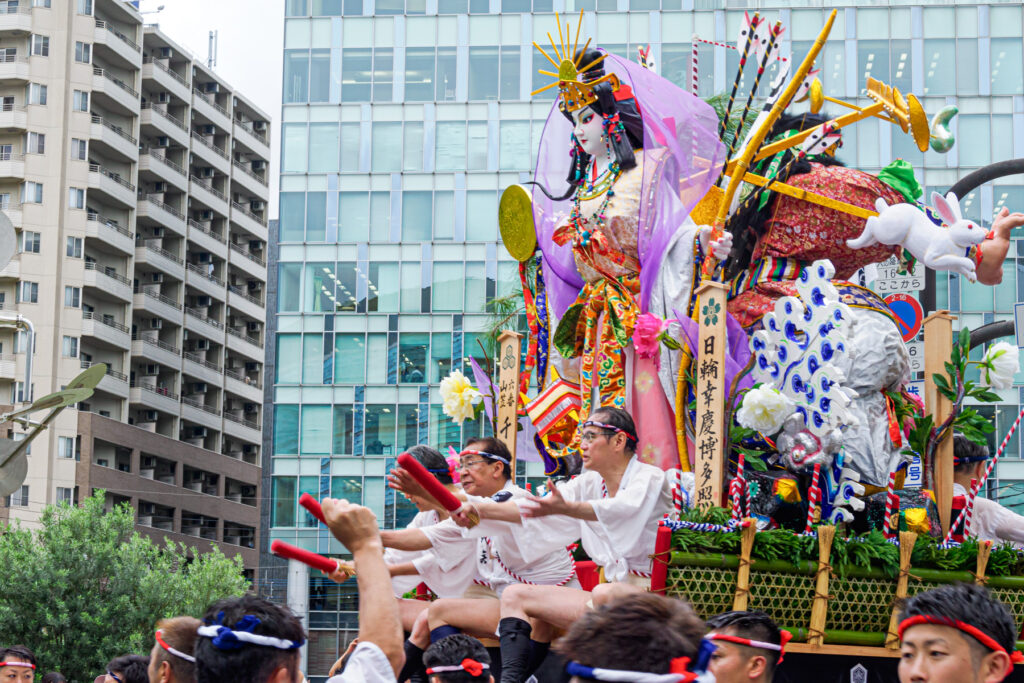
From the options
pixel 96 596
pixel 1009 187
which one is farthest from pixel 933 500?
pixel 1009 187

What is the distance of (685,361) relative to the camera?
8914mm

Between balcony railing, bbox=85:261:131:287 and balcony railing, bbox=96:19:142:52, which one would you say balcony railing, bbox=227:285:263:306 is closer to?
balcony railing, bbox=85:261:131:287

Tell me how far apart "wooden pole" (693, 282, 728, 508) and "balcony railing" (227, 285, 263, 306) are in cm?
5044

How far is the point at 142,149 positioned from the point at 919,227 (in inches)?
1856

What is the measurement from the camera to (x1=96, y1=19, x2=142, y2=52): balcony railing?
50.7 m

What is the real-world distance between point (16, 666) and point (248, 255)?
51853mm

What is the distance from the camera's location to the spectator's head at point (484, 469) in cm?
823

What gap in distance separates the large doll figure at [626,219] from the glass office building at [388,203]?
26523 millimetres

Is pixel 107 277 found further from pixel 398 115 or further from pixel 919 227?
pixel 919 227

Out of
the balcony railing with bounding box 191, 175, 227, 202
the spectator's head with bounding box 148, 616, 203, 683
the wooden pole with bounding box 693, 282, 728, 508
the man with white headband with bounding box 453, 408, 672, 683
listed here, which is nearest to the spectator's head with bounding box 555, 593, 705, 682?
the spectator's head with bounding box 148, 616, 203, 683

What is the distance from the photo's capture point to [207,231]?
5584 cm

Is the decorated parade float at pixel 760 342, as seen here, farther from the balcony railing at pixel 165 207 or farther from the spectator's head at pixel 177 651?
the balcony railing at pixel 165 207

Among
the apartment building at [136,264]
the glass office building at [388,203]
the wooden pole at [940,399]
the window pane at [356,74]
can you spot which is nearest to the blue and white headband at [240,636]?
the wooden pole at [940,399]

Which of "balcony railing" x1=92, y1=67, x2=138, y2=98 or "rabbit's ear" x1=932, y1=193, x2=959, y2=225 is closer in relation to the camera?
"rabbit's ear" x1=932, y1=193, x2=959, y2=225
